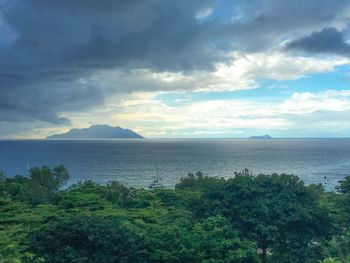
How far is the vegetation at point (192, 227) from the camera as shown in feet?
70.3

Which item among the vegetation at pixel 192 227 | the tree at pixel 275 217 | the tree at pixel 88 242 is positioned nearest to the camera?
the tree at pixel 88 242

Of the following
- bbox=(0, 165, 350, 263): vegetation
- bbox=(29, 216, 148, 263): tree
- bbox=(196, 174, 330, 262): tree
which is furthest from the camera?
bbox=(196, 174, 330, 262): tree

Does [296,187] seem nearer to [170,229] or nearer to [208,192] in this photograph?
[208,192]

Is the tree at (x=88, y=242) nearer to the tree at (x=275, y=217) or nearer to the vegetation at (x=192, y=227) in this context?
the vegetation at (x=192, y=227)

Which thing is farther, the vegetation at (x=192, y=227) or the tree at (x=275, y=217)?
the tree at (x=275, y=217)

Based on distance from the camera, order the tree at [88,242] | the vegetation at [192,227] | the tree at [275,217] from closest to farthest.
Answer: the tree at [88,242] < the vegetation at [192,227] < the tree at [275,217]

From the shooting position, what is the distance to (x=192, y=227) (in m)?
25.6

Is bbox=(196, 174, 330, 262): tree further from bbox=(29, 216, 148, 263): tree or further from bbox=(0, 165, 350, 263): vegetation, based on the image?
bbox=(29, 216, 148, 263): tree

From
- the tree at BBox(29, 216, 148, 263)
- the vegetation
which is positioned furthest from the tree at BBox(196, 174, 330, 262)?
the tree at BBox(29, 216, 148, 263)

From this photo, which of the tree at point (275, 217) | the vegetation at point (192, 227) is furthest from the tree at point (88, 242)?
the tree at point (275, 217)

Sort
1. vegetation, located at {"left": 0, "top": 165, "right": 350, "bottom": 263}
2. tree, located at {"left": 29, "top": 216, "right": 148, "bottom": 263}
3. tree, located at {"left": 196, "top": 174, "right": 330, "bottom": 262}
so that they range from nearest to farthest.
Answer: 1. tree, located at {"left": 29, "top": 216, "right": 148, "bottom": 263}
2. vegetation, located at {"left": 0, "top": 165, "right": 350, "bottom": 263}
3. tree, located at {"left": 196, "top": 174, "right": 330, "bottom": 262}

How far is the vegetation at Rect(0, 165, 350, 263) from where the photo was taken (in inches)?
844

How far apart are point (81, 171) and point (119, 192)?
355 ft

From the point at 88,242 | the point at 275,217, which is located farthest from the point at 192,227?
the point at 88,242
